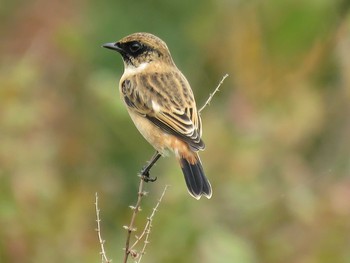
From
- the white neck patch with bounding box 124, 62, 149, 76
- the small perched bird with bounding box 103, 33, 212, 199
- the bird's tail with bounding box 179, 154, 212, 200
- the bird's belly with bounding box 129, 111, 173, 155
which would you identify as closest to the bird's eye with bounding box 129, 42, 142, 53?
the small perched bird with bounding box 103, 33, 212, 199

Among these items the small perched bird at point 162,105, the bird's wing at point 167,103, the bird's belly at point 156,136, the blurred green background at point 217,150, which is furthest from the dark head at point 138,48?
the blurred green background at point 217,150

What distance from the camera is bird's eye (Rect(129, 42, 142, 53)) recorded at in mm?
9492

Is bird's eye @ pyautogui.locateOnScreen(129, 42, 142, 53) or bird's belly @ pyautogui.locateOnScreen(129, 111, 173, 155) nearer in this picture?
bird's belly @ pyautogui.locateOnScreen(129, 111, 173, 155)

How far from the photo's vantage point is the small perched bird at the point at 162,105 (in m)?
8.73

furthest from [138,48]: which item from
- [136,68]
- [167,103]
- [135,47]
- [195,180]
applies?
[195,180]

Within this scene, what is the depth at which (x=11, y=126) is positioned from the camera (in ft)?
34.4

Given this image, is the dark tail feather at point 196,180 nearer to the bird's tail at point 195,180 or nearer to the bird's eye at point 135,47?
the bird's tail at point 195,180

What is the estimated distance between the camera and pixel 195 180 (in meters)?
8.59

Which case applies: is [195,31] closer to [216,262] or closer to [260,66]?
[260,66]

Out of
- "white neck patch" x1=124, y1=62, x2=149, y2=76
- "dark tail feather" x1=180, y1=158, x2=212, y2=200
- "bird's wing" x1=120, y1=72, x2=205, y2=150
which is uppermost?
"white neck patch" x1=124, y1=62, x2=149, y2=76

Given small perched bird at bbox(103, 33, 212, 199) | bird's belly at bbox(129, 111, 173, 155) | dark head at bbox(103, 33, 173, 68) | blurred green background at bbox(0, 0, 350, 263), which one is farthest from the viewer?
blurred green background at bbox(0, 0, 350, 263)

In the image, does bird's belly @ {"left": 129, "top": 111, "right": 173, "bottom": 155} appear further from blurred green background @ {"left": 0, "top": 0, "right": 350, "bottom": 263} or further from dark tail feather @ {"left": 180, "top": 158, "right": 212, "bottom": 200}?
blurred green background @ {"left": 0, "top": 0, "right": 350, "bottom": 263}

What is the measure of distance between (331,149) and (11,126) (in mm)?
2736

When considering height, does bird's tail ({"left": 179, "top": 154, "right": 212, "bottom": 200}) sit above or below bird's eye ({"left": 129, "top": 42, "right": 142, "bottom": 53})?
below
